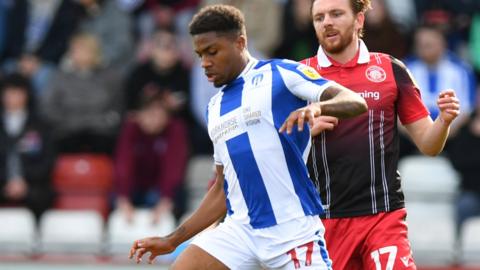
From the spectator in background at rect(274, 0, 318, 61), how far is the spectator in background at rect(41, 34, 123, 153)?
175cm

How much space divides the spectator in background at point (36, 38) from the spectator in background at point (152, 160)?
152cm

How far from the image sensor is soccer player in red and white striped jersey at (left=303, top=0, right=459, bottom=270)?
6266 millimetres

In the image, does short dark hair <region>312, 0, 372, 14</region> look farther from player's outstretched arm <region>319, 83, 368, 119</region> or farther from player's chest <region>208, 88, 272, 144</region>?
player's outstretched arm <region>319, 83, 368, 119</region>

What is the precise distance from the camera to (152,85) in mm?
11781

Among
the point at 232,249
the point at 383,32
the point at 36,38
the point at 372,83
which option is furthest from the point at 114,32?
the point at 232,249

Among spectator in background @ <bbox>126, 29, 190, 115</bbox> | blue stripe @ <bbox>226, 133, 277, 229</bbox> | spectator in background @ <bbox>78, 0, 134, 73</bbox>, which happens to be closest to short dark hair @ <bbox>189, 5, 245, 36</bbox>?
blue stripe @ <bbox>226, 133, 277, 229</bbox>

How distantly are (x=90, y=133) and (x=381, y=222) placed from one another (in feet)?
20.3

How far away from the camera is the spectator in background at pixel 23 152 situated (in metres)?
11.7

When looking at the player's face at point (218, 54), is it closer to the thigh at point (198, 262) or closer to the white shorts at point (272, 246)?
the white shorts at point (272, 246)

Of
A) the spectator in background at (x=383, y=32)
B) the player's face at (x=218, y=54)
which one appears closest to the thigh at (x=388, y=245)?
the player's face at (x=218, y=54)

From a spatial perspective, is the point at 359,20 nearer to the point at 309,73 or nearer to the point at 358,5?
the point at 358,5

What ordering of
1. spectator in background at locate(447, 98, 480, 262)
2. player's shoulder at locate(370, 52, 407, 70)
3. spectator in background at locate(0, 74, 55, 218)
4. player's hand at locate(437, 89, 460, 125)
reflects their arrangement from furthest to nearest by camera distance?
spectator in background at locate(0, 74, 55, 218) < spectator in background at locate(447, 98, 480, 262) < player's shoulder at locate(370, 52, 407, 70) < player's hand at locate(437, 89, 460, 125)

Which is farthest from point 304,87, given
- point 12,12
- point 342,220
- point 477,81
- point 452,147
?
point 12,12

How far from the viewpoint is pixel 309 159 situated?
6344 mm
